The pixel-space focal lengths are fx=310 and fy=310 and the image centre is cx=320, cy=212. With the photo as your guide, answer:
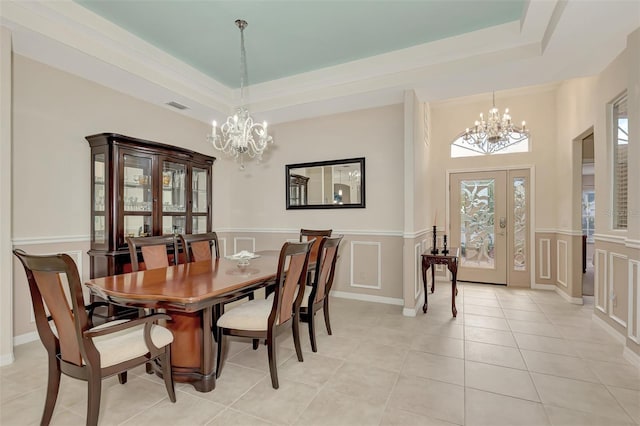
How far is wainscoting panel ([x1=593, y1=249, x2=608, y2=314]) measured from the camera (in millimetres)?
3199

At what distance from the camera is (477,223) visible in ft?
17.6

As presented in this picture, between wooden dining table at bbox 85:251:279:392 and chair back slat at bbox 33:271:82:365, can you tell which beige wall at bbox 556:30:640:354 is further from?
chair back slat at bbox 33:271:82:365

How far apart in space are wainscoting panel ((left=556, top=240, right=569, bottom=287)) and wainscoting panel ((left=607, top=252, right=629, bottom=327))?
4.47 feet

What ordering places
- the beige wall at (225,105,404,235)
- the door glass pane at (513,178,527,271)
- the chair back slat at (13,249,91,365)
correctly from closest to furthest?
the chair back slat at (13,249,91,365) < the beige wall at (225,105,404,235) < the door glass pane at (513,178,527,271)

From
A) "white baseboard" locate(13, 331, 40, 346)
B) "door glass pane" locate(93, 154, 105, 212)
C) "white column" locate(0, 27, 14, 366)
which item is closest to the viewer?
"white column" locate(0, 27, 14, 366)

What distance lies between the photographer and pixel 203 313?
1988mm

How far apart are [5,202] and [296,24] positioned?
2919mm

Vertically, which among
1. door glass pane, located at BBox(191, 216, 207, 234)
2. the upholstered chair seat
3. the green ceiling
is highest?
the green ceiling

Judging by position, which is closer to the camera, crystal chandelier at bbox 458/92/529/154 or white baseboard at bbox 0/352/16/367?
white baseboard at bbox 0/352/16/367

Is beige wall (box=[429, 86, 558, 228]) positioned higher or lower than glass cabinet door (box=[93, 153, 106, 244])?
higher

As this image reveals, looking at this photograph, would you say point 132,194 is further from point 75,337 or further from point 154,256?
point 75,337

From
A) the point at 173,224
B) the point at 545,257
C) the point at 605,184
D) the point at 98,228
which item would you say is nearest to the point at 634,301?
the point at 605,184

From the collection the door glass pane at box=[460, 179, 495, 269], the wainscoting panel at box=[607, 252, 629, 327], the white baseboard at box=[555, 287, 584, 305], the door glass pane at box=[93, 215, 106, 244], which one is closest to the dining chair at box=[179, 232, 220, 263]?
the door glass pane at box=[93, 215, 106, 244]

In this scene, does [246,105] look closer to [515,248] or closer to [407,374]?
[407,374]
